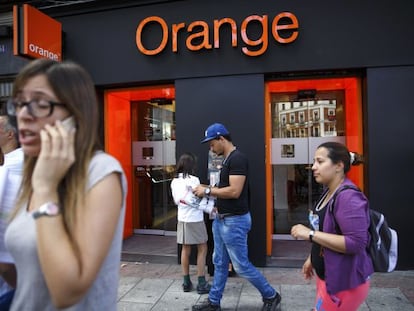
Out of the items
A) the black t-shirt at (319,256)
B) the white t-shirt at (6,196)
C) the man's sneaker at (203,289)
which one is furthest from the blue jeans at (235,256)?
the white t-shirt at (6,196)

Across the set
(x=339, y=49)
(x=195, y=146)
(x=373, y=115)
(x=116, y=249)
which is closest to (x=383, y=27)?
(x=339, y=49)

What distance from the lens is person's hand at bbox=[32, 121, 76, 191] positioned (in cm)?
126

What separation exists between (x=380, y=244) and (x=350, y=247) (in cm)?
37

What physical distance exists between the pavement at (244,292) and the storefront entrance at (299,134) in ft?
5.29

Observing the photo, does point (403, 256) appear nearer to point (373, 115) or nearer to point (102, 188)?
point (373, 115)

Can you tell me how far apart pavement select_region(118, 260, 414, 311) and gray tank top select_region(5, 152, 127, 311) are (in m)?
3.33

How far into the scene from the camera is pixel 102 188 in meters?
1.32

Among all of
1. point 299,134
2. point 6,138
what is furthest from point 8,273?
point 299,134

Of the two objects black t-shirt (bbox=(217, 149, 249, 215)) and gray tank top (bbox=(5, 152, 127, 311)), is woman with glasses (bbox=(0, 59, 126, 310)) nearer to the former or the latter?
gray tank top (bbox=(5, 152, 127, 311))

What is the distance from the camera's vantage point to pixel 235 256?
4156mm

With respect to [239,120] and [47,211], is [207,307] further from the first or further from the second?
[47,211]

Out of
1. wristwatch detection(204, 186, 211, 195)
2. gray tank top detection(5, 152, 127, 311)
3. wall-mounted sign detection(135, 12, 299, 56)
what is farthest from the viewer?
wall-mounted sign detection(135, 12, 299, 56)

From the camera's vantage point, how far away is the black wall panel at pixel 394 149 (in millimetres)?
5621

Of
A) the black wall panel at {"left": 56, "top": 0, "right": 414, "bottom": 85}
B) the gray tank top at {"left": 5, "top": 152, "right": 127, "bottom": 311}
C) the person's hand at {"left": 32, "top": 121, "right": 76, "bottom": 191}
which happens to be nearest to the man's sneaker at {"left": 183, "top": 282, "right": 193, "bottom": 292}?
the black wall panel at {"left": 56, "top": 0, "right": 414, "bottom": 85}
